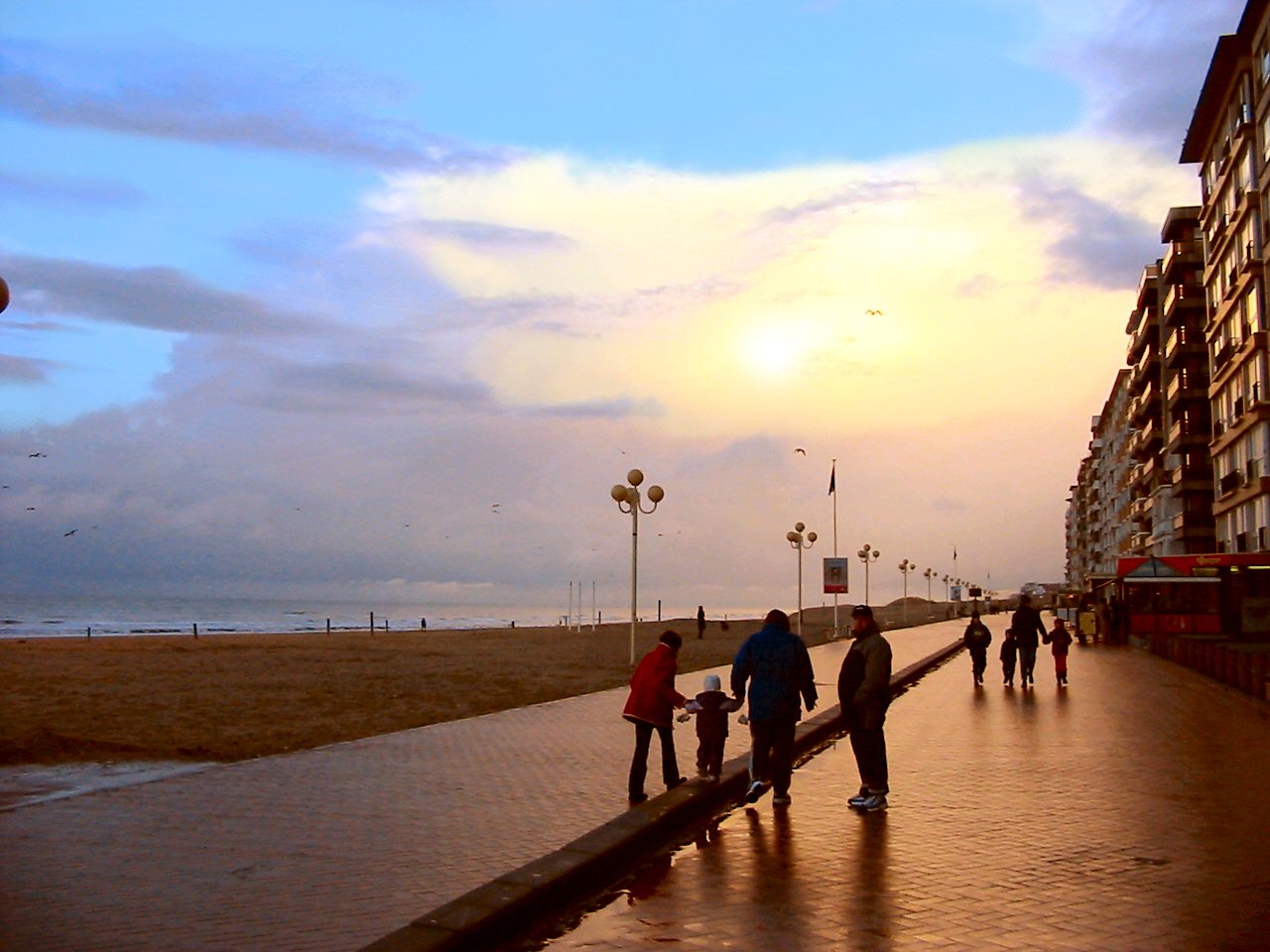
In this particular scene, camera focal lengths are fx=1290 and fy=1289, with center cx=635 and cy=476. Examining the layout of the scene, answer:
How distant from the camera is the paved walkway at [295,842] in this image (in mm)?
6328

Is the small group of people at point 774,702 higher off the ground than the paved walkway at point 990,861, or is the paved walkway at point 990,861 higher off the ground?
the small group of people at point 774,702

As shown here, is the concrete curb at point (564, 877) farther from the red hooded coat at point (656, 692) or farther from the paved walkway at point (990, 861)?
the red hooded coat at point (656, 692)

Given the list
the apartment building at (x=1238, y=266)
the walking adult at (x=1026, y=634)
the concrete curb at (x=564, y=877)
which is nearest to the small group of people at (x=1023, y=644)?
the walking adult at (x=1026, y=634)

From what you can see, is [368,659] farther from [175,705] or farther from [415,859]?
[415,859]

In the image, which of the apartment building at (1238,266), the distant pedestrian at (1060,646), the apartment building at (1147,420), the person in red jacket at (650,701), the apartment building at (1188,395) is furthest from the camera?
the apartment building at (1147,420)

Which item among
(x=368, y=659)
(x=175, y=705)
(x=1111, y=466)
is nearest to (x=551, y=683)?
(x=175, y=705)

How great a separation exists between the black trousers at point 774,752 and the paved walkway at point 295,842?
1.16 metres

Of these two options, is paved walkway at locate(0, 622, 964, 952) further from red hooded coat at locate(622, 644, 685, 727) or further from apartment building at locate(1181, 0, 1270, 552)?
apartment building at locate(1181, 0, 1270, 552)

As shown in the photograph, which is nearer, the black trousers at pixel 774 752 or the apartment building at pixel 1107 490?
the black trousers at pixel 774 752

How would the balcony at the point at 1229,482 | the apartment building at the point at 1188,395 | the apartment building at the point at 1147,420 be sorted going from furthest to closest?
the apartment building at the point at 1147,420
the apartment building at the point at 1188,395
the balcony at the point at 1229,482

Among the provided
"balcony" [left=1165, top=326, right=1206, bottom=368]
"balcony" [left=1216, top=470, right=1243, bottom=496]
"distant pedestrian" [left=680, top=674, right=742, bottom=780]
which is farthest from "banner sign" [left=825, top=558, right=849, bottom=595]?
"distant pedestrian" [left=680, top=674, right=742, bottom=780]

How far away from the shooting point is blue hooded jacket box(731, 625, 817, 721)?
10453mm

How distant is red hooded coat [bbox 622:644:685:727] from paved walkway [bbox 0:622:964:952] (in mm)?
716

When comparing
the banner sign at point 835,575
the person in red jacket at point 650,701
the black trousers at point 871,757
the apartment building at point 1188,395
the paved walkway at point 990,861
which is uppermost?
the apartment building at point 1188,395
